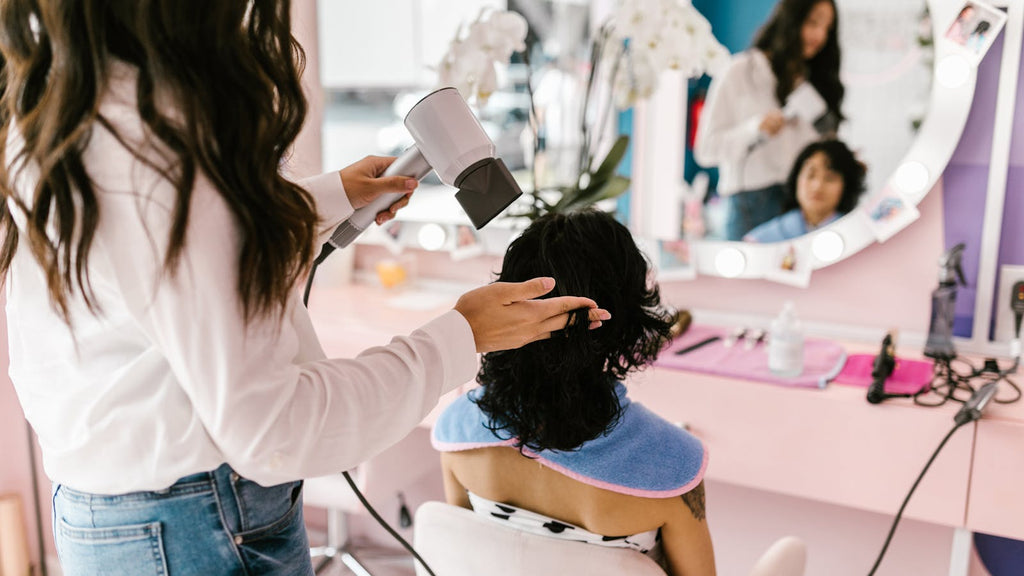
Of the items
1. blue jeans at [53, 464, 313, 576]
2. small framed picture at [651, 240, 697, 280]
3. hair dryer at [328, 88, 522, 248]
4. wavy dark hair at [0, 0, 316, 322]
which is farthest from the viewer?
small framed picture at [651, 240, 697, 280]

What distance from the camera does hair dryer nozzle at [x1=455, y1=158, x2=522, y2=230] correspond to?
38.7 inches

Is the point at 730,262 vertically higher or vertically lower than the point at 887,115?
lower

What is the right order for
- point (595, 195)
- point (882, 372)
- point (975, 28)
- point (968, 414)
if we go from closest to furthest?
point (968, 414)
point (882, 372)
point (975, 28)
point (595, 195)

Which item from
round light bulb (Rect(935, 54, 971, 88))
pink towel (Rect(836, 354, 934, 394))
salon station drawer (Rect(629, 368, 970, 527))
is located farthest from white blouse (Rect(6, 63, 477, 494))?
round light bulb (Rect(935, 54, 971, 88))

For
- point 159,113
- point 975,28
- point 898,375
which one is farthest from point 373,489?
point 975,28

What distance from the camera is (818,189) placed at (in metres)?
1.88

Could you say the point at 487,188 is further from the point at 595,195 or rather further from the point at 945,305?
the point at 945,305

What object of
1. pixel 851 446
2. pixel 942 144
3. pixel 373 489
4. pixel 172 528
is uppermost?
pixel 942 144

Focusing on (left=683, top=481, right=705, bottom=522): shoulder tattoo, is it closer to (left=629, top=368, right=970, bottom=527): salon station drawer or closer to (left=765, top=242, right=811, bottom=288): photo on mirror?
(left=629, top=368, right=970, bottom=527): salon station drawer

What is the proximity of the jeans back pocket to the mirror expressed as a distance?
146 centimetres

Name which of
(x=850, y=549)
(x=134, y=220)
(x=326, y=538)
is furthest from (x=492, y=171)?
(x=326, y=538)

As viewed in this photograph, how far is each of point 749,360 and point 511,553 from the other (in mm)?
868

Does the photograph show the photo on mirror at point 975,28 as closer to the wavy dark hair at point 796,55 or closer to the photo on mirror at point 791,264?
the wavy dark hair at point 796,55

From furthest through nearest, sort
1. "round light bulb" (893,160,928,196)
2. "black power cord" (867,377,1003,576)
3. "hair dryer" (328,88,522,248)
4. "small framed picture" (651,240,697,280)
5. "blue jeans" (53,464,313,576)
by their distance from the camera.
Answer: "small framed picture" (651,240,697,280), "round light bulb" (893,160,928,196), "black power cord" (867,377,1003,576), "hair dryer" (328,88,522,248), "blue jeans" (53,464,313,576)
